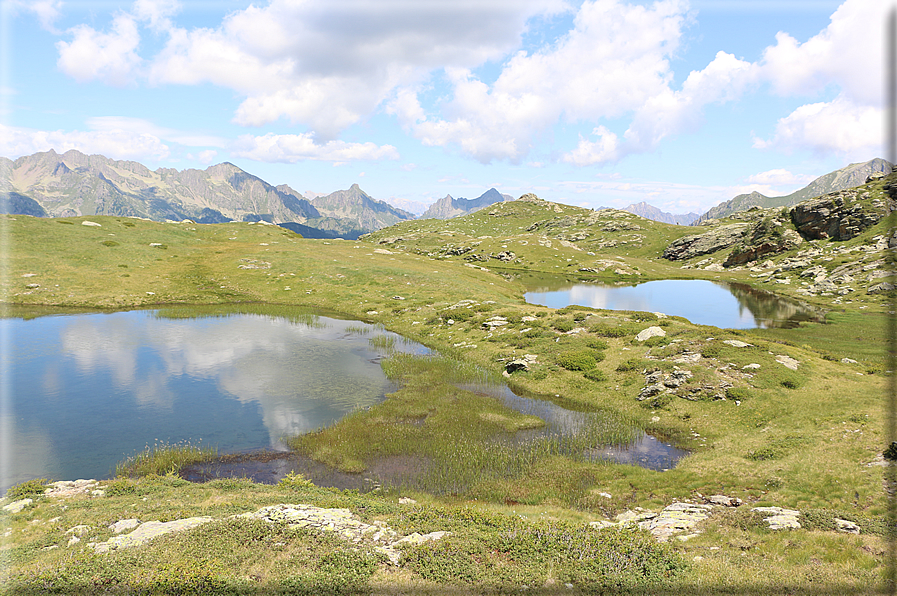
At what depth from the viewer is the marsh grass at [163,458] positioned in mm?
20234

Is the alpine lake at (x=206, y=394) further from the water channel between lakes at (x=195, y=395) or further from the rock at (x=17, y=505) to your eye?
the rock at (x=17, y=505)

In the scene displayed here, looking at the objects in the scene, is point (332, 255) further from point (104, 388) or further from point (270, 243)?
point (104, 388)

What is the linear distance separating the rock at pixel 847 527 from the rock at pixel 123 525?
24034 mm

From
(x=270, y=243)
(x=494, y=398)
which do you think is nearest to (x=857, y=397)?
(x=494, y=398)

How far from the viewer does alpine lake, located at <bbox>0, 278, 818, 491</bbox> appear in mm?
21672

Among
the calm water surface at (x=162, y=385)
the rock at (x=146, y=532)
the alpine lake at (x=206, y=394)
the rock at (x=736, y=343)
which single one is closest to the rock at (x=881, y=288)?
the rock at (x=736, y=343)

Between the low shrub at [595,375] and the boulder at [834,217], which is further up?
the boulder at [834,217]

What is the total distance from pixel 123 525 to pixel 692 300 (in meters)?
102

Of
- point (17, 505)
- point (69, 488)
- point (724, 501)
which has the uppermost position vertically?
point (17, 505)

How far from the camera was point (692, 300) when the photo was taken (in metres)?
89.8

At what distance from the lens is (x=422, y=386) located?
114ft

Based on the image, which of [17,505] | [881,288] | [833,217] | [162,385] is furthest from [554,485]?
[833,217]

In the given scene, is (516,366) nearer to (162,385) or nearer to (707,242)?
(162,385)

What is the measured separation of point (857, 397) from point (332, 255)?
92.5 m
